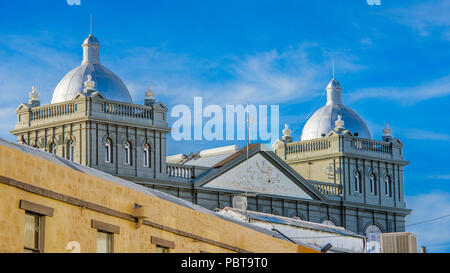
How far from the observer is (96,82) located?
80500 millimetres

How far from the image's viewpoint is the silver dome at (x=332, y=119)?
9588 cm

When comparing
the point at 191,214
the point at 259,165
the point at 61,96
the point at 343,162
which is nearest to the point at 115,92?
the point at 61,96

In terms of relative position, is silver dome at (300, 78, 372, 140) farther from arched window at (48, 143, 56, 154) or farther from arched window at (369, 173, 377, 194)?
arched window at (48, 143, 56, 154)

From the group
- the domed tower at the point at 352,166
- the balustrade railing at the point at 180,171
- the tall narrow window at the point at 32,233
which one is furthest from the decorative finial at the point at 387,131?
the tall narrow window at the point at 32,233

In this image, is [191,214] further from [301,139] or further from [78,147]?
[301,139]

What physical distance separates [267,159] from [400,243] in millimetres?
36045

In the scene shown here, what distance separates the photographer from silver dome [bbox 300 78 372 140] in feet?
315

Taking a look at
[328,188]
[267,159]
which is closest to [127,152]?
[267,159]

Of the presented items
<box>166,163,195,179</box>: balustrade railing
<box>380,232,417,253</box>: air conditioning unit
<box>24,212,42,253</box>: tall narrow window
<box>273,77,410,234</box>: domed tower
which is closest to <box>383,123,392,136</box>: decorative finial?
<box>273,77,410,234</box>: domed tower

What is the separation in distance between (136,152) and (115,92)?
13.1ft

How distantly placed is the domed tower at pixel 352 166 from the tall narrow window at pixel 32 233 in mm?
55903

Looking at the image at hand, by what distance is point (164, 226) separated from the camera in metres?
39.9

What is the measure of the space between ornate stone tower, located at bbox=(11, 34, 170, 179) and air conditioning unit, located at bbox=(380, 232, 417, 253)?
96.1ft
